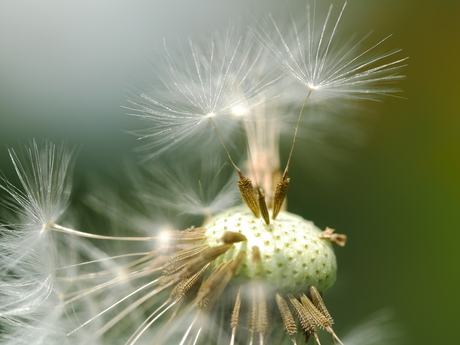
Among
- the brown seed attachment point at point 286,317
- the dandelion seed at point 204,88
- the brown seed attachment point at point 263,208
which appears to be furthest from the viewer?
the dandelion seed at point 204,88

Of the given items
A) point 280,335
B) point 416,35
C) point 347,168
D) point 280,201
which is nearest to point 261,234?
point 280,201

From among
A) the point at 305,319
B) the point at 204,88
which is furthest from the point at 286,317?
the point at 204,88

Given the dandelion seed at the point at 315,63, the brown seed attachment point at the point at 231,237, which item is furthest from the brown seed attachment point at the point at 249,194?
the dandelion seed at the point at 315,63

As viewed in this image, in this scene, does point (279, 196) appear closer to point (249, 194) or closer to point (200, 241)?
point (249, 194)

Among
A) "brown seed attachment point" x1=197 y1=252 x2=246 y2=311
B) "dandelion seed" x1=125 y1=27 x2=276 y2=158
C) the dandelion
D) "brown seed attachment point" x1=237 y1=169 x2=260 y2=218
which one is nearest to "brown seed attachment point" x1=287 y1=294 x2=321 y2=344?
the dandelion

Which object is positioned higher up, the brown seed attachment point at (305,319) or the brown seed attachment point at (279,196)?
the brown seed attachment point at (279,196)

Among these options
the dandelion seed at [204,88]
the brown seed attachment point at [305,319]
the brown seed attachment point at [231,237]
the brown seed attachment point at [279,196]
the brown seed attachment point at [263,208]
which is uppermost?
the dandelion seed at [204,88]

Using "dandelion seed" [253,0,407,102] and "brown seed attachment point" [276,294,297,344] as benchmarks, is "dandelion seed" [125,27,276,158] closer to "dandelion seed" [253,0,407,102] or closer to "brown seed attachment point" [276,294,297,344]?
"dandelion seed" [253,0,407,102]

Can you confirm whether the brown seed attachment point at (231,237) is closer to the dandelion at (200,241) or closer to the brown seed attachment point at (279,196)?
the dandelion at (200,241)
